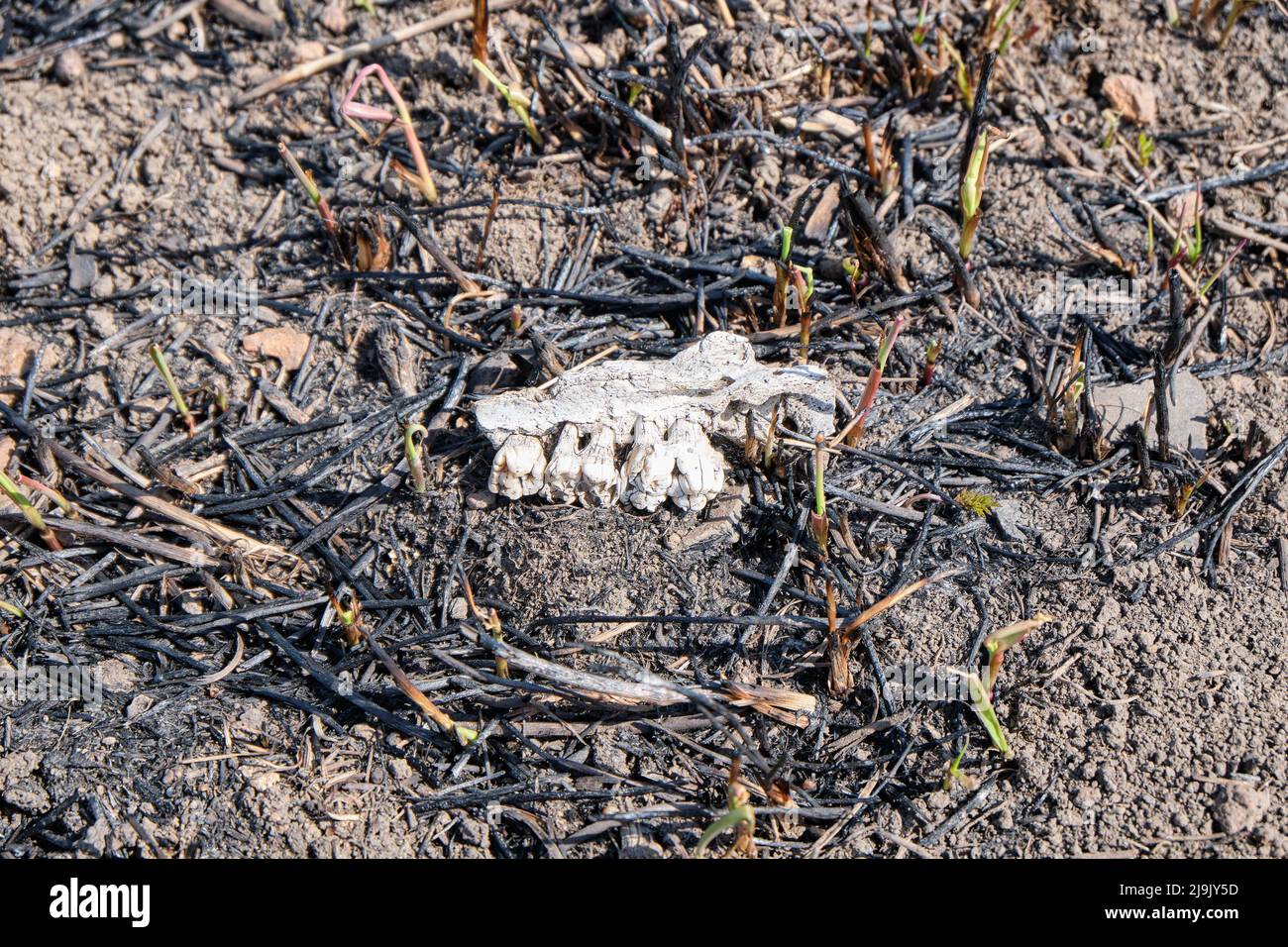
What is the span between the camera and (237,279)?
9.60 feet

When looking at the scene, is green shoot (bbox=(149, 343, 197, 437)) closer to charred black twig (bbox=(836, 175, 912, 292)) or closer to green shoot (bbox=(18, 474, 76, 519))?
green shoot (bbox=(18, 474, 76, 519))

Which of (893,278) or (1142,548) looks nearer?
(1142,548)

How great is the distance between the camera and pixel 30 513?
241 centimetres

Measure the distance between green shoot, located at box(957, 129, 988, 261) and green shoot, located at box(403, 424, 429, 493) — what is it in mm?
1491

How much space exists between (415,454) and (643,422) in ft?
1.79

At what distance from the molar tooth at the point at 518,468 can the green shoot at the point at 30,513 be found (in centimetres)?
107

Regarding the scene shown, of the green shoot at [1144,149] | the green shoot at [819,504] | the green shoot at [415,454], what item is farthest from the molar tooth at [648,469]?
the green shoot at [1144,149]

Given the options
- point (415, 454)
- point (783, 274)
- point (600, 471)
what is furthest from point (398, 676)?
point (783, 274)

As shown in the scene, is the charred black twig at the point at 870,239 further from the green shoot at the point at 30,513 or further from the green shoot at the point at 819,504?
the green shoot at the point at 30,513
